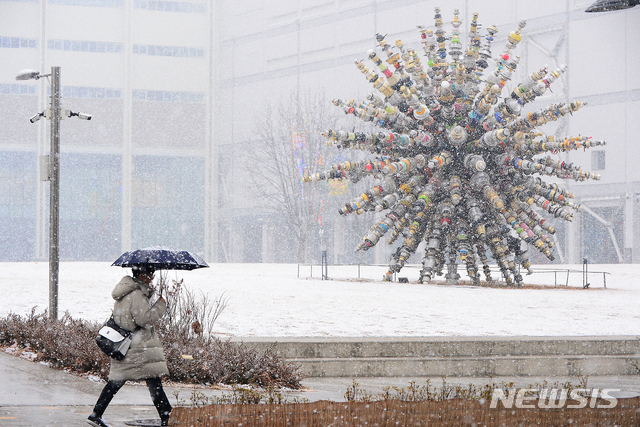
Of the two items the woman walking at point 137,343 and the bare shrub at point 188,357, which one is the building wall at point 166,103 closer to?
the bare shrub at point 188,357

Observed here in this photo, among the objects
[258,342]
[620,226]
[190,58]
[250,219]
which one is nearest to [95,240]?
[250,219]

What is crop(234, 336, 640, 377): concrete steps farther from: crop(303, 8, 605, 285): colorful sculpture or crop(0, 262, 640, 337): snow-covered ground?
crop(303, 8, 605, 285): colorful sculpture

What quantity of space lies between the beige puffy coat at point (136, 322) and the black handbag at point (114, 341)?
0.05 meters

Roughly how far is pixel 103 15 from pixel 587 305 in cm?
5286

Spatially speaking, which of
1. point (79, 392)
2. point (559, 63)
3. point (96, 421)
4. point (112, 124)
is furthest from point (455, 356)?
point (112, 124)

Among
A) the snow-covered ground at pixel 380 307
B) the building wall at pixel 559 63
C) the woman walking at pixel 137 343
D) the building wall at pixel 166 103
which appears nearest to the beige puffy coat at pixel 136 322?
the woman walking at pixel 137 343

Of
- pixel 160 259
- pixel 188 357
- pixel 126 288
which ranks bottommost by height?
pixel 188 357

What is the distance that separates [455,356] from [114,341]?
6099mm

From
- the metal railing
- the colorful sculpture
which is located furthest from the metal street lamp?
the metal railing

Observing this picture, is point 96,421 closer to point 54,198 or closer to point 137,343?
point 137,343

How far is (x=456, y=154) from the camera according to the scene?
24031 millimetres

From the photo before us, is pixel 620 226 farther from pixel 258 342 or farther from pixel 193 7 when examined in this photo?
pixel 258 342

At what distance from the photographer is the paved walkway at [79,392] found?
738 cm

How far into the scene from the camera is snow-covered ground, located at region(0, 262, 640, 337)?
46.2ft
